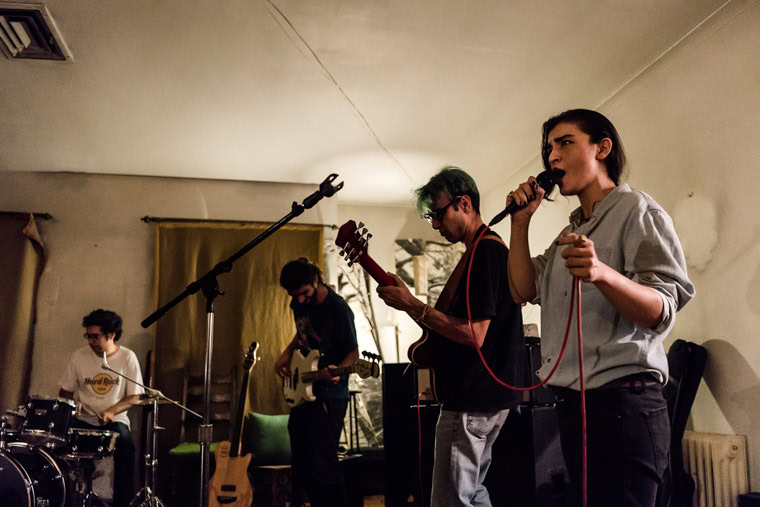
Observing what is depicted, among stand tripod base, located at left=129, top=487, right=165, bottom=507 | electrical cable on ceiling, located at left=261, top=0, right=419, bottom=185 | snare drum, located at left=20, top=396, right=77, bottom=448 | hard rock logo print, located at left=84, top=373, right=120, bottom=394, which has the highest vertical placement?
electrical cable on ceiling, located at left=261, top=0, right=419, bottom=185

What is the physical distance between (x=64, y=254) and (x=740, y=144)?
5.25m

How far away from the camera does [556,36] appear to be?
10.7 ft

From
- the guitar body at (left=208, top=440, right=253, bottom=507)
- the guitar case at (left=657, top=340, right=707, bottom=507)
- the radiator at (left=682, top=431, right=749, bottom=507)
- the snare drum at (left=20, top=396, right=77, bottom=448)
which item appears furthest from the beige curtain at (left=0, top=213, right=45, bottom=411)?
the radiator at (left=682, top=431, right=749, bottom=507)

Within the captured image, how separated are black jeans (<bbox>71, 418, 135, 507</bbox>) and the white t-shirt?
19 cm

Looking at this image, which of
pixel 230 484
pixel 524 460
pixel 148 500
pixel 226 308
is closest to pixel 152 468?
pixel 148 500

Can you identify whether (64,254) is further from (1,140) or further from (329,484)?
(329,484)

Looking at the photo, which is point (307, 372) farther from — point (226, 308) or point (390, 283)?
point (226, 308)

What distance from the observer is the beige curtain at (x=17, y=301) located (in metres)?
4.90

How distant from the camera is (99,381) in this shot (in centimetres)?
432

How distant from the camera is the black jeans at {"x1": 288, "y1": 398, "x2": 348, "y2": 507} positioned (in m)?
2.94

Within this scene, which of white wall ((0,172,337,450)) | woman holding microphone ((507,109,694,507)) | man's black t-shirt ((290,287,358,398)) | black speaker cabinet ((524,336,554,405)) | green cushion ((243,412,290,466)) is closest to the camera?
woman holding microphone ((507,109,694,507))

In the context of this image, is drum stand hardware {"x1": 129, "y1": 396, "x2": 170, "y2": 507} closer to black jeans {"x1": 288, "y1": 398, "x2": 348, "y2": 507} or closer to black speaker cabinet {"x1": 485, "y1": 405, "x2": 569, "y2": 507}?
black jeans {"x1": 288, "y1": 398, "x2": 348, "y2": 507}

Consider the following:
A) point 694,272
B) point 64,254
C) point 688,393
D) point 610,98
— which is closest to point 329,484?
point 688,393

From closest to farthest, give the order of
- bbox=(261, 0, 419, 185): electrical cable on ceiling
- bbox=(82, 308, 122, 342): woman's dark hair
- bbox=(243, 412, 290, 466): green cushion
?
1. bbox=(261, 0, 419, 185): electrical cable on ceiling
2. bbox=(82, 308, 122, 342): woman's dark hair
3. bbox=(243, 412, 290, 466): green cushion
